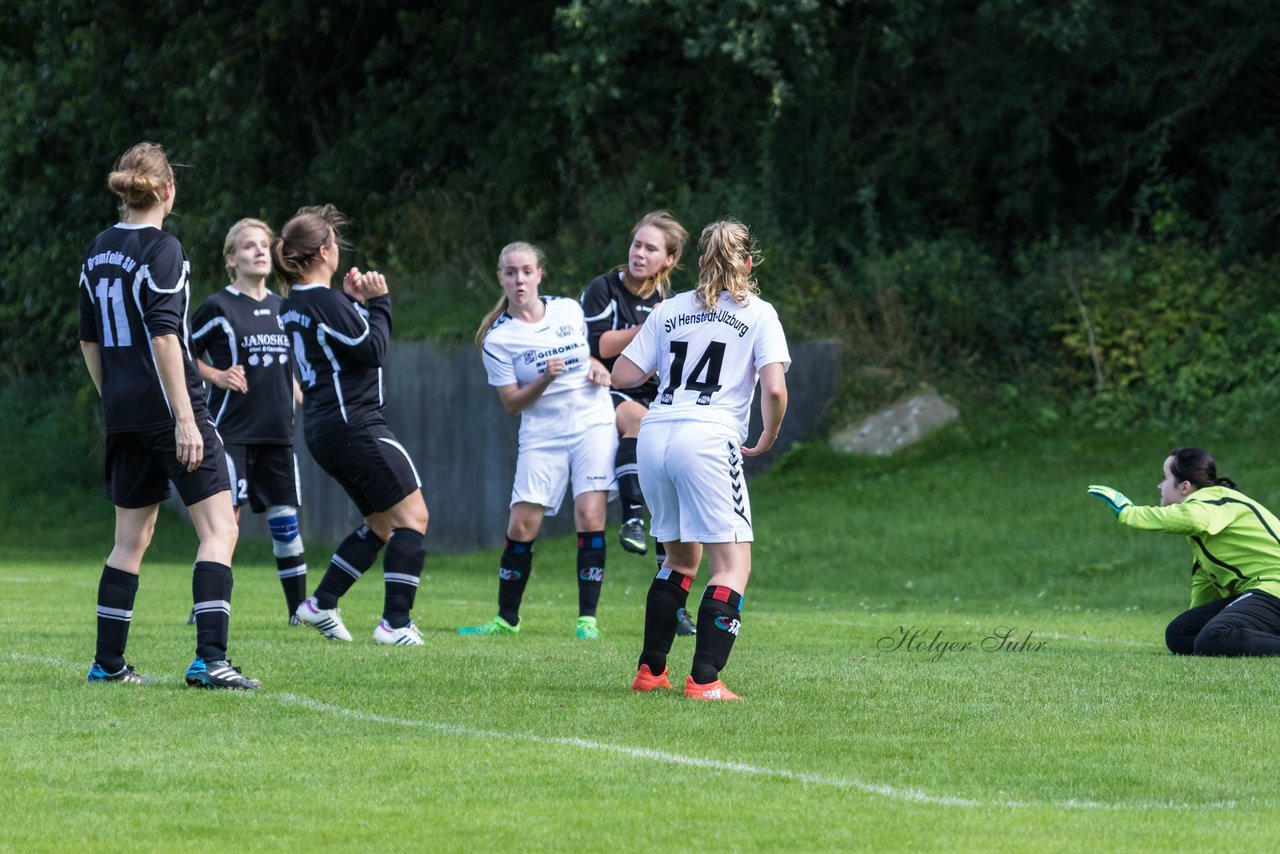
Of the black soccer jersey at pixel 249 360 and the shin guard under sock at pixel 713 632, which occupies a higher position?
the black soccer jersey at pixel 249 360

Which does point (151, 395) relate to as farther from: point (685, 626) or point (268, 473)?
point (685, 626)

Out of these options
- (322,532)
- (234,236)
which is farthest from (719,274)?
(322,532)

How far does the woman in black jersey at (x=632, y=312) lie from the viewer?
33.2 feet

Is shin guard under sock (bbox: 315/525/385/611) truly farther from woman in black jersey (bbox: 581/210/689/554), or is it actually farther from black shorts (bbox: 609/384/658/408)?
black shorts (bbox: 609/384/658/408)

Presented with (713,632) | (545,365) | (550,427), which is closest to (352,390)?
(545,365)

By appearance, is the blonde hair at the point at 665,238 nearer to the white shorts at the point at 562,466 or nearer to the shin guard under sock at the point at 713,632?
the white shorts at the point at 562,466

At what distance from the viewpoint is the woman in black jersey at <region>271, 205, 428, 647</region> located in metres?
9.59

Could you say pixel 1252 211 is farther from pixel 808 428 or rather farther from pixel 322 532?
pixel 322 532

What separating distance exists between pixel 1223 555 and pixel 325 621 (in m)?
4.78

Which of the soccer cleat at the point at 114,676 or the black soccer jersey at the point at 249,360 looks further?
the black soccer jersey at the point at 249,360

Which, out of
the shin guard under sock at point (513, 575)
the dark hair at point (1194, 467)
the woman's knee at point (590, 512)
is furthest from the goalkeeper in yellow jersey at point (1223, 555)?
the shin guard under sock at point (513, 575)

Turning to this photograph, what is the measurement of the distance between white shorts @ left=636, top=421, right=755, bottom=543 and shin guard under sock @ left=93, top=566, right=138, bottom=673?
2259mm

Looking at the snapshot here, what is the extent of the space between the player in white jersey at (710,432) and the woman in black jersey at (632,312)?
1.96 meters

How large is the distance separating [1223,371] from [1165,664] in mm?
11744
